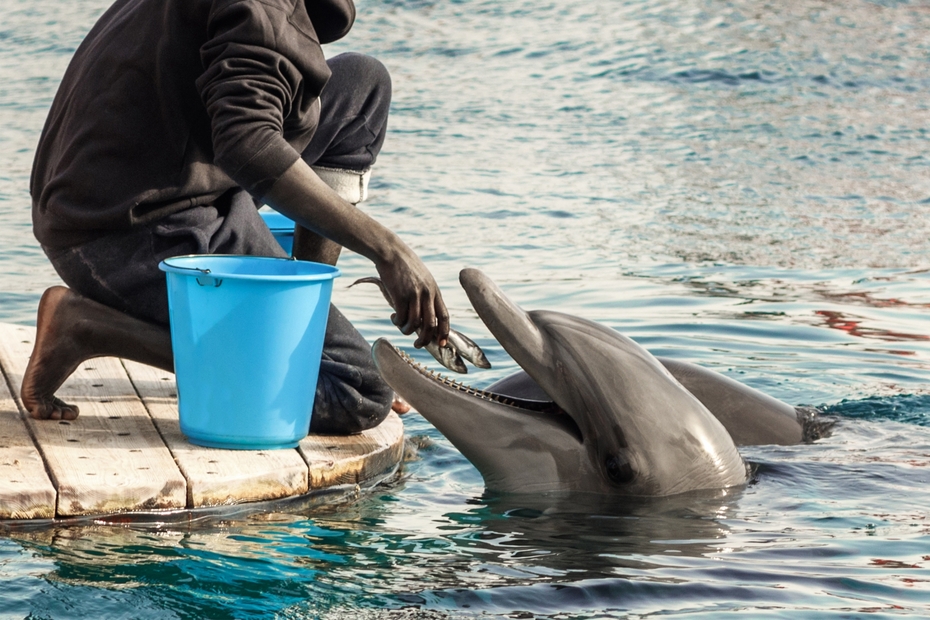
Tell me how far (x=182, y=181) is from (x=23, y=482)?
109cm

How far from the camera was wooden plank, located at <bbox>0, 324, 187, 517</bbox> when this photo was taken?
3.75 metres

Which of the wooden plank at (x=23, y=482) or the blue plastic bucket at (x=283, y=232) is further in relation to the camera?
the blue plastic bucket at (x=283, y=232)

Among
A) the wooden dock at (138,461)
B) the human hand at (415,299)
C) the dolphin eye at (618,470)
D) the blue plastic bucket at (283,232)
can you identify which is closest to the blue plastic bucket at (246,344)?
the wooden dock at (138,461)

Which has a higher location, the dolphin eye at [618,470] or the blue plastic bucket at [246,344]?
the blue plastic bucket at [246,344]

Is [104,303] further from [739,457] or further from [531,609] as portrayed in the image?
[739,457]

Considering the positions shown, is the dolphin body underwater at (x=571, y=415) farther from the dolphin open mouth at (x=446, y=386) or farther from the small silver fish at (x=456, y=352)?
the small silver fish at (x=456, y=352)

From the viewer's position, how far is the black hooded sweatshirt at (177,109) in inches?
145

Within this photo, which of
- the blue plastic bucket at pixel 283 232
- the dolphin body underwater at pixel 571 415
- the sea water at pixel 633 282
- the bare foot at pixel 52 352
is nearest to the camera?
the sea water at pixel 633 282

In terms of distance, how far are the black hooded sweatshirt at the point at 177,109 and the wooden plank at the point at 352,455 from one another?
37.6 inches

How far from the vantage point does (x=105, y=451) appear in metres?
4.05

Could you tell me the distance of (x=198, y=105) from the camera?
4000 mm

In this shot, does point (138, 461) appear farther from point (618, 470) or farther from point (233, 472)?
point (618, 470)

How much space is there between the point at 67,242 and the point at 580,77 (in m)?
15.2

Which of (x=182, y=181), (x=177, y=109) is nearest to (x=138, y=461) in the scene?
(x=182, y=181)
